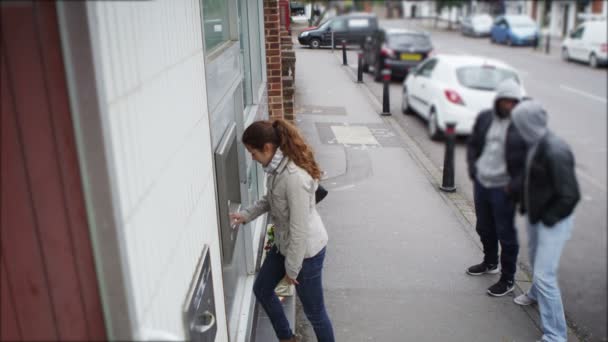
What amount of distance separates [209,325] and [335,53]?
1438 mm

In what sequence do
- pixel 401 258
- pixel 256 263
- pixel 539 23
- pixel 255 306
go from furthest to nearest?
pixel 401 258 < pixel 256 263 < pixel 255 306 < pixel 539 23

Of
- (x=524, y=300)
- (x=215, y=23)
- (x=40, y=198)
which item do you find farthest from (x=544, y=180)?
(x=524, y=300)

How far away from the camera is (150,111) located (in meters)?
1.83

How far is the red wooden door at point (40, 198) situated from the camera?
4.18ft

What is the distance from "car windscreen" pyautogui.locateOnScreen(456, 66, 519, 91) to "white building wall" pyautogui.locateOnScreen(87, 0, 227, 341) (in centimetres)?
92

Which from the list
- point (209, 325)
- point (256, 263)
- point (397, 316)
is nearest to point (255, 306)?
point (256, 263)

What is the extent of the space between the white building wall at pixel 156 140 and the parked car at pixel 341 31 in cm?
61

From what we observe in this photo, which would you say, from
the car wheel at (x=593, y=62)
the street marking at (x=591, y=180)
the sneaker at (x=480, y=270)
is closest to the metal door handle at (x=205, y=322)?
the car wheel at (x=593, y=62)

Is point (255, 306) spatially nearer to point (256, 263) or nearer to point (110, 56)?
point (256, 263)

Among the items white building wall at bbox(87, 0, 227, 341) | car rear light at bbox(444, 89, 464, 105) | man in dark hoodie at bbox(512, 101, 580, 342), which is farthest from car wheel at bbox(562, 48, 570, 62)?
white building wall at bbox(87, 0, 227, 341)

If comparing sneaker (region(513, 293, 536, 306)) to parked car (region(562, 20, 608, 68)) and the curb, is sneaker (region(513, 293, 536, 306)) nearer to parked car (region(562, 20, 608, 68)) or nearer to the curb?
the curb

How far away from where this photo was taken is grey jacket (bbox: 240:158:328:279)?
3441 mm

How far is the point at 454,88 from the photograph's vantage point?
37.8 inches

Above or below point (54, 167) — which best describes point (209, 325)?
below
